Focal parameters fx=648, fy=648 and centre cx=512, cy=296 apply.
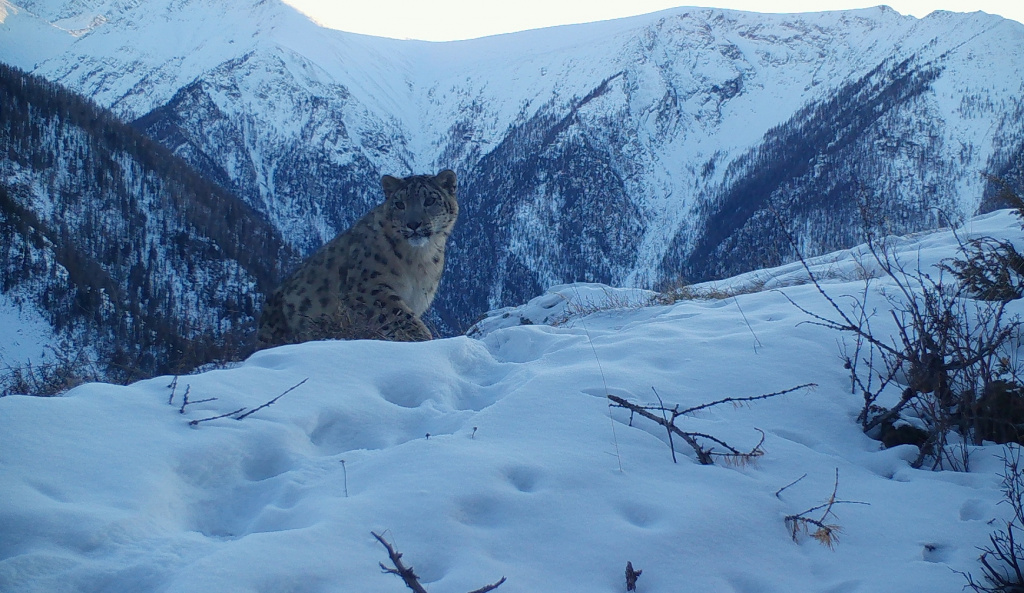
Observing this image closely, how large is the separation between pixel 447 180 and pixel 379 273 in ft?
5.91

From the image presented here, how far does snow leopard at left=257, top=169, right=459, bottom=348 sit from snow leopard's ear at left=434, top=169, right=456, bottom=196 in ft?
0.51

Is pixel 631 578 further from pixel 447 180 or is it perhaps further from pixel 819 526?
pixel 447 180

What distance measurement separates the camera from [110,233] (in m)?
123

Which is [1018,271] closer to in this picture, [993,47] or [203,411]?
[203,411]

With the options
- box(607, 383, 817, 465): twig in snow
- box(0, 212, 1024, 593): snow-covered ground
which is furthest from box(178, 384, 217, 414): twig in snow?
box(607, 383, 817, 465): twig in snow

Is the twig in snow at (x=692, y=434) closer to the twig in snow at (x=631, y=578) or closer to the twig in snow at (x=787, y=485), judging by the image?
the twig in snow at (x=787, y=485)

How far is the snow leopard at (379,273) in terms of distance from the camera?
25.1 feet

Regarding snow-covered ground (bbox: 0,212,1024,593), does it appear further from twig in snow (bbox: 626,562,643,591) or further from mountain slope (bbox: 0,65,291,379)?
mountain slope (bbox: 0,65,291,379)

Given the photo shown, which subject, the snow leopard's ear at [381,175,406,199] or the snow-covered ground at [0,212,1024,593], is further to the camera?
the snow leopard's ear at [381,175,406,199]

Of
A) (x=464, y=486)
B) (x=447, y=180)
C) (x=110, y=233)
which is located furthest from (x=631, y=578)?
(x=110, y=233)

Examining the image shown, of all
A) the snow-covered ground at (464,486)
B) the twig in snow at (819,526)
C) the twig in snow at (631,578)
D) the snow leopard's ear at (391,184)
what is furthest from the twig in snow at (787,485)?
the snow leopard's ear at (391,184)

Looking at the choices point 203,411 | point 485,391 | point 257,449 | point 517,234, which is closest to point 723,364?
point 485,391

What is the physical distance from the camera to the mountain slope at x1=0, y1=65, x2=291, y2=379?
96875 mm

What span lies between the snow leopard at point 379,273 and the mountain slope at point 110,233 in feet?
311
